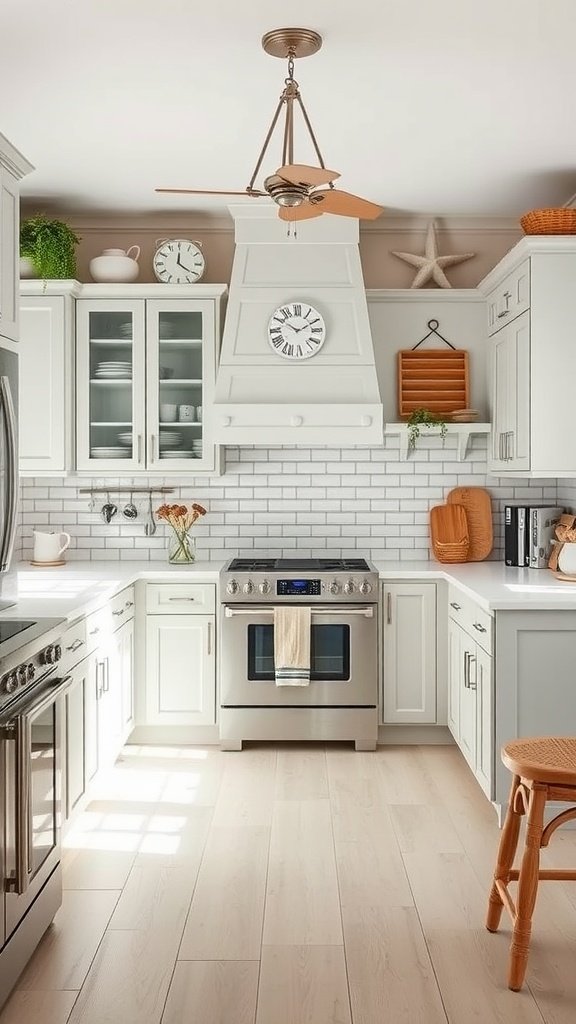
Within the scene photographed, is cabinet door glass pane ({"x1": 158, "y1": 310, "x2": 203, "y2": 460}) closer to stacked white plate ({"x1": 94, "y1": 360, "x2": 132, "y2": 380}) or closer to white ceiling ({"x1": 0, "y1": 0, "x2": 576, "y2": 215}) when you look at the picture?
stacked white plate ({"x1": 94, "y1": 360, "x2": 132, "y2": 380})

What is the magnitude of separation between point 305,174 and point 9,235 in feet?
3.81

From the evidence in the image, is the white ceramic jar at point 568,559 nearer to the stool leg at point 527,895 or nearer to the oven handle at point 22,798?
the stool leg at point 527,895

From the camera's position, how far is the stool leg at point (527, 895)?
8.20 ft

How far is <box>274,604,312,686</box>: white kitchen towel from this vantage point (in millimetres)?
4645

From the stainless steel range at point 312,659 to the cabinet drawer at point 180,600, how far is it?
0.35ft

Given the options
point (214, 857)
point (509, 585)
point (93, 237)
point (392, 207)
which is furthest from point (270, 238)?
point (214, 857)

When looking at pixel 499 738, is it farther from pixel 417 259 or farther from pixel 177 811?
pixel 417 259

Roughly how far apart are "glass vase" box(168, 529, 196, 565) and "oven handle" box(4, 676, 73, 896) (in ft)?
8.60

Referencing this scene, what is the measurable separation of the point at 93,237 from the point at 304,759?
10.1 ft

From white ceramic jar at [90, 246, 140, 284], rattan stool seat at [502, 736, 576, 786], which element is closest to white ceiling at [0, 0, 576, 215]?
white ceramic jar at [90, 246, 140, 284]

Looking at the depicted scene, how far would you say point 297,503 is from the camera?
5.32 metres

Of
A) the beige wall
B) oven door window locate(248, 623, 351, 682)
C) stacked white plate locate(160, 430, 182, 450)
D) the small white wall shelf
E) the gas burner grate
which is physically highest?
the beige wall

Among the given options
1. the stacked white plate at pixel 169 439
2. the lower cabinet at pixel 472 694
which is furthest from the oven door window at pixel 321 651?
the stacked white plate at pixel 169 439

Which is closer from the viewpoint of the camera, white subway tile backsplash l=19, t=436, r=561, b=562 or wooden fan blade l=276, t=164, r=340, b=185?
wooden fan blade l=276, t=164, r=340, b=185
